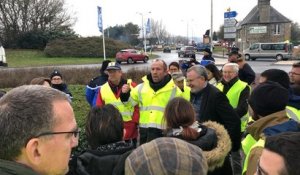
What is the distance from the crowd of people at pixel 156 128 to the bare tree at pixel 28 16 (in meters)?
46.3

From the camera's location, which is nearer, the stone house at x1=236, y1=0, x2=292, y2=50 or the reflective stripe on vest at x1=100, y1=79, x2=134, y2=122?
the reflective stripe on vest at x1=100, y1=79, x2=134, y2=122

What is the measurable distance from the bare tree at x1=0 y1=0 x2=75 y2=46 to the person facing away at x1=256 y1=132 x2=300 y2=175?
51.2m

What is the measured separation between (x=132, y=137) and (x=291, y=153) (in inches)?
163

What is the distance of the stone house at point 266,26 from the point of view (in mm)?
59656

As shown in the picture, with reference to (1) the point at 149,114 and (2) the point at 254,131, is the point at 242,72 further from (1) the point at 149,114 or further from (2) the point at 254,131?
(2) the point at 254,131

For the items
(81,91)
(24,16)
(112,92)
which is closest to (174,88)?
(112,92)

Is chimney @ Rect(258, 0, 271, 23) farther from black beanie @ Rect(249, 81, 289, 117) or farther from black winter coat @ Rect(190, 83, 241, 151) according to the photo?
black beanie @ Rect(249, 81, 289, 117)

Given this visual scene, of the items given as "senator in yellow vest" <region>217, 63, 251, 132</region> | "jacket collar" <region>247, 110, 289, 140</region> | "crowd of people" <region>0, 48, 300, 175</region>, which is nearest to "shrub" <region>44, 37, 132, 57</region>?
"crowd of people" <region>0, 48, 300, 175</region>

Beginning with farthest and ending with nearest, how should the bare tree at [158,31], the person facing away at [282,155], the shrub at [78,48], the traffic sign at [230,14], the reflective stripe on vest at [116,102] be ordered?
the bare tree at [158,31], the shrub at [78,48], the traffic sign at [230,14], the reflective stripe on vest at [116,102], the person facing away at [282,155]

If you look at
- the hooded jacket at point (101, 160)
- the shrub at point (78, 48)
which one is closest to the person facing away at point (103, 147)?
the hooded jacket at point (101, 160)

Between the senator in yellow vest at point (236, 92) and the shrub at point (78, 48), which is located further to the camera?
the shrub at point (78, 48)

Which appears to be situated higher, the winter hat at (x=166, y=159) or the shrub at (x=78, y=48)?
the shrub at (x=78, y=48)

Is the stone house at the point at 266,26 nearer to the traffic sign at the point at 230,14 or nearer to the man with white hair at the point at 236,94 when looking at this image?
the traffic sign at the point at 230,14

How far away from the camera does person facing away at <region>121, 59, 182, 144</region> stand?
5281 mm
